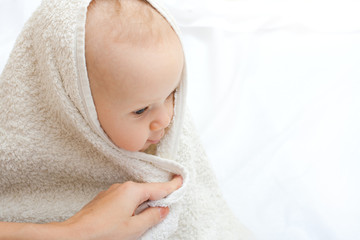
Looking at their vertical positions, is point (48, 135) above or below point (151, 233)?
above

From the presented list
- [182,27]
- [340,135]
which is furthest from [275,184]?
[182,27]

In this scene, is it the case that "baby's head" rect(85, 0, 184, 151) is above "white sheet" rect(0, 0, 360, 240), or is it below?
above

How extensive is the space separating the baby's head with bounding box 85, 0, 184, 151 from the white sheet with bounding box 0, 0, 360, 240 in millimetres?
525

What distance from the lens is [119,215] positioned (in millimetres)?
729

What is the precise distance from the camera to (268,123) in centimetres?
127

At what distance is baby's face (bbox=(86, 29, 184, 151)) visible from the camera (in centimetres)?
66

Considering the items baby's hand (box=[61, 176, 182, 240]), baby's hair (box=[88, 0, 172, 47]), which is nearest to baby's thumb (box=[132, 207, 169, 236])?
baby's hand (box=[61, 176, 182, 240])

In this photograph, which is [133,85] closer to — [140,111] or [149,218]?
[140,111]

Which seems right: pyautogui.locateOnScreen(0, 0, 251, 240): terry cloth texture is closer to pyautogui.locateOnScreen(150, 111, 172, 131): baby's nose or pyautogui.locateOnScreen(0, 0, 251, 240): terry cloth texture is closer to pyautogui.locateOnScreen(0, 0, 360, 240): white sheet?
pyautogui.locateOnScreen(150, 111, 172, 131): baby's nose

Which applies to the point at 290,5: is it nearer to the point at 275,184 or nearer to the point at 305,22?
the point at 305,22

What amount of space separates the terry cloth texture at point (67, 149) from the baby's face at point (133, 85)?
25 mm

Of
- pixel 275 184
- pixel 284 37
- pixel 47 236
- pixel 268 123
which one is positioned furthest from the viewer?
pixel 284 37

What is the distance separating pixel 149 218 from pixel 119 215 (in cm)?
7

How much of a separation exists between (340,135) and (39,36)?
34.8 inches
